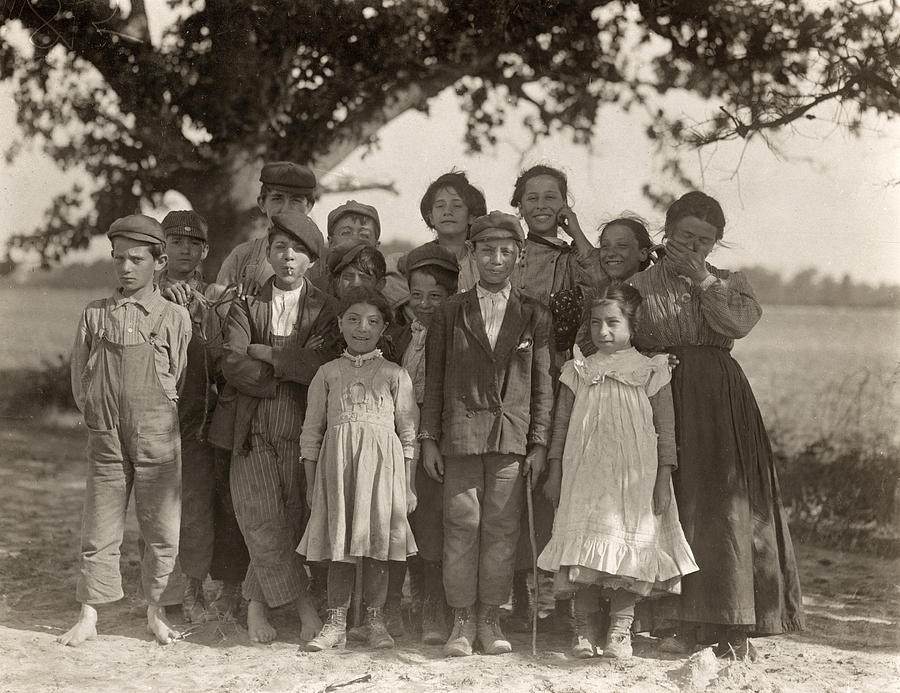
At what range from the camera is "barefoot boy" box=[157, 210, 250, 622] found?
439 centimetres

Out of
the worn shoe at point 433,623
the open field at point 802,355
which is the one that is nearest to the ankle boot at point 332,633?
the worn shoe at point 433,623

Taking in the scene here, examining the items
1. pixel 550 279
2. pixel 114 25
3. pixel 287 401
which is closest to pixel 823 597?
pixel 550 279

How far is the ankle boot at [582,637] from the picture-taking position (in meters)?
3.87

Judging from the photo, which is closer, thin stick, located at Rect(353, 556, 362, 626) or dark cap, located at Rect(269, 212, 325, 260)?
thin stick, located at Rect(353, 556, 362, 626)

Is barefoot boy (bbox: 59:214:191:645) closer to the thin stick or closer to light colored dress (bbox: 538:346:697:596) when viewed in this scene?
the thin stick

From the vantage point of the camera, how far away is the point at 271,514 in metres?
4.17

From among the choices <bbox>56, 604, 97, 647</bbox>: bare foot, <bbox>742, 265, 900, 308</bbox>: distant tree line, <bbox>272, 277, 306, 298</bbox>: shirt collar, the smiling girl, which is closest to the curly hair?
the smiling girl

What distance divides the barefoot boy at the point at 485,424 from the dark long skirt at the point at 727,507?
0.62 meters

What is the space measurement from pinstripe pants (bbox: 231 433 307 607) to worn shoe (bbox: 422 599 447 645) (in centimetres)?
56

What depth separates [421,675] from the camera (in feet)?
12.2

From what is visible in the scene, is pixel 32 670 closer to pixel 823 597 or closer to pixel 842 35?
pixel 823 597

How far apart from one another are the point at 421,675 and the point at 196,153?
5.01 m

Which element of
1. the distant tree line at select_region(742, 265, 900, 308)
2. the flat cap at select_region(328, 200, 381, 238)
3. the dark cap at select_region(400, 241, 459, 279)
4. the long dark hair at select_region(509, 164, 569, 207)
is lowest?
the dark cap at select_region(400, 241, 459, 279)

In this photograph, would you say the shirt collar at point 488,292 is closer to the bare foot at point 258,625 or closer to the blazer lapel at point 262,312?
the blazer lapel at point 262,312
